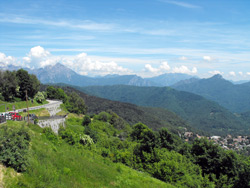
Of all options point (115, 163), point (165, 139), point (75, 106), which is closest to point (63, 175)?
point (115, 163)

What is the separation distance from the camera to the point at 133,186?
1392 centimetres

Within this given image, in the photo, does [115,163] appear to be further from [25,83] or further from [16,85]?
[25,83]

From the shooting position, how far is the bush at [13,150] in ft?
33.3

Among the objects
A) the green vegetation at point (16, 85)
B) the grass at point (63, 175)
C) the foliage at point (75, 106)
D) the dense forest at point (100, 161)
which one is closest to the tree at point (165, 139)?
the dense forest at point (100, 161)

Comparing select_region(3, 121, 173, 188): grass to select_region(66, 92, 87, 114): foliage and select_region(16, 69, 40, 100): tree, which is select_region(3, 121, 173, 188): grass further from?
select_region(66, 92, 87, 114): foliage

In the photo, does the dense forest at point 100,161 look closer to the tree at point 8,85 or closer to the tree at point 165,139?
the tree at point 165,139

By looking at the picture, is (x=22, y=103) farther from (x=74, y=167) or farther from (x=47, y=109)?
(x=74, y=167)

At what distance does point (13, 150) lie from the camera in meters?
10.5

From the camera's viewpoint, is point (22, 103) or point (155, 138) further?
point (22, 103)

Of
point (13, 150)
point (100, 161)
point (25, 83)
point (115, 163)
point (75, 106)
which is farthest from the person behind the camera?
point (75, 106)

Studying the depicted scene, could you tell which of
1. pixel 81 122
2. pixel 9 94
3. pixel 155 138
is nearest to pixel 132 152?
pixel 155 138

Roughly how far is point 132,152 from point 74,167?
1556cm

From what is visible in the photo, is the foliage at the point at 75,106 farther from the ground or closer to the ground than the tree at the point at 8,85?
closer to the ground

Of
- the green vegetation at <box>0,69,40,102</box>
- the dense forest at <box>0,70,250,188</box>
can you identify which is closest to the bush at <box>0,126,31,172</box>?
the dense forest at <box>0,70,250,188</box>
